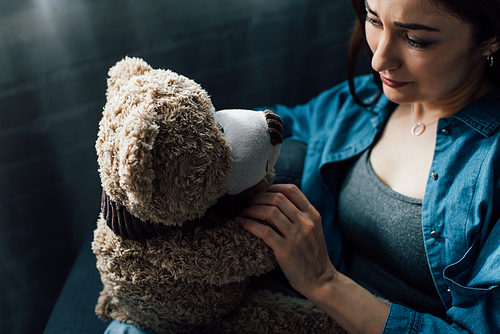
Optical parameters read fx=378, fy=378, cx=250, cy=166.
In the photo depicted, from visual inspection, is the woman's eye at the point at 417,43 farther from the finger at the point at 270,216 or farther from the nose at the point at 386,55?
the finger at the point at 270,216

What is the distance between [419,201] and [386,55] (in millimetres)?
338

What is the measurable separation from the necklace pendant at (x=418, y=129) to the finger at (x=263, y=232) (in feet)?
1.64

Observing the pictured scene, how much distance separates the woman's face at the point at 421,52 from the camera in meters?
0.71

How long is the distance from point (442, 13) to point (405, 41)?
0.30ft

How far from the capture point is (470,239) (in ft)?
2.58

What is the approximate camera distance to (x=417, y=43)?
754mm

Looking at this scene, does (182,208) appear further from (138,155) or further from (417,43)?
(417,43)

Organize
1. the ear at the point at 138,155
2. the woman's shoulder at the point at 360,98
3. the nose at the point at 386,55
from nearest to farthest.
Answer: the ear at the point at 138,155
the nose at the point at 386,55
the woman's shoulder at the point at 360,98

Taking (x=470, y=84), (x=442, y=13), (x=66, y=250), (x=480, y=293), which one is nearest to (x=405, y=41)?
(x=442, y=13)

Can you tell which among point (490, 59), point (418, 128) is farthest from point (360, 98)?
point (490, 59)

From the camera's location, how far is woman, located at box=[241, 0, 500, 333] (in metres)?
0.73

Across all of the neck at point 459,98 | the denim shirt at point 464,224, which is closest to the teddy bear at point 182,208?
the denim shirt at point 464,224

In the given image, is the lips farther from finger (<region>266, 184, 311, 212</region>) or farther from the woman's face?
finger (<region>266, 184, 311, 212</region>)

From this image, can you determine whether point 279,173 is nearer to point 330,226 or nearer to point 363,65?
point 330,226
